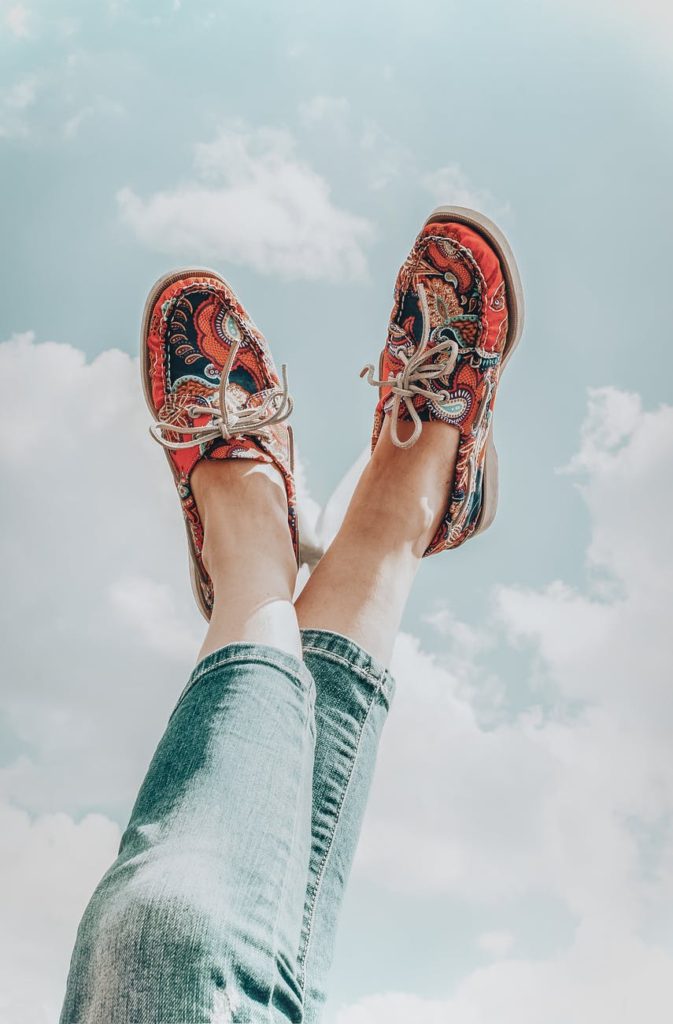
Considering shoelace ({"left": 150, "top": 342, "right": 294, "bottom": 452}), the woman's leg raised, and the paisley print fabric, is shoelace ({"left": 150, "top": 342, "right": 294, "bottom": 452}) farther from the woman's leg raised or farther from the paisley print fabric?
the woman's leg raised

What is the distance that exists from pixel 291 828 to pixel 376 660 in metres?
0.22

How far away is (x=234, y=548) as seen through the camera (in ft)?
2.99

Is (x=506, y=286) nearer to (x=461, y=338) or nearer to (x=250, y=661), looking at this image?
(x=461, y=338)

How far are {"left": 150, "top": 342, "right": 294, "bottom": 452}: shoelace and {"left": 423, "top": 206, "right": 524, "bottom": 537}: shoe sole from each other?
0.29m

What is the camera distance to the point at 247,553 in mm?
890

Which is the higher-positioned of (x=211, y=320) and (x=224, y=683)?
(x=211, y=320)

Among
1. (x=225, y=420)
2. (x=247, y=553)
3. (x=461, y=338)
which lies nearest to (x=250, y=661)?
(x=247, y=553)

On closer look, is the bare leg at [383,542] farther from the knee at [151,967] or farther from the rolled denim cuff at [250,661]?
the knee at [151,967]

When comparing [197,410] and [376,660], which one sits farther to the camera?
[197,410]

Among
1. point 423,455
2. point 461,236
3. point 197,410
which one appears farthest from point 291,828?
point 461,236

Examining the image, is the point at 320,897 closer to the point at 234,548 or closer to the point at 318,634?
the point at 318,634

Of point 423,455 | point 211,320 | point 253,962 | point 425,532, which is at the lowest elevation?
point 253,962

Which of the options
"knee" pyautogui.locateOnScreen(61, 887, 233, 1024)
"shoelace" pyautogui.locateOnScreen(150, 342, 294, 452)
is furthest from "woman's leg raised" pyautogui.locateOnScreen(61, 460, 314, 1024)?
"shoelace" pyautogui.locateOnScreen(150, 342, 294, 452)

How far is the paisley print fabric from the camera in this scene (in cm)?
110
